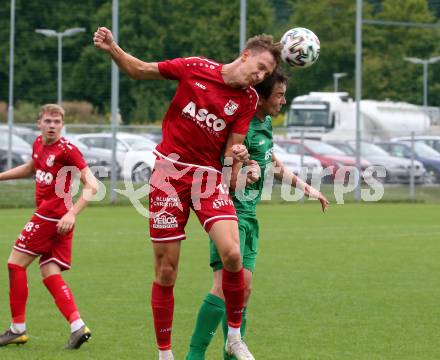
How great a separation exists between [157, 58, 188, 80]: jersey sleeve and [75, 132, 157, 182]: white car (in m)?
20.2

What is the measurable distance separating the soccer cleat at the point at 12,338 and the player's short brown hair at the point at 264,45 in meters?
2.74

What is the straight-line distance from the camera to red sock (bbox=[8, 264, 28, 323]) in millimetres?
7789

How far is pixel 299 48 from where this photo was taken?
7.11m

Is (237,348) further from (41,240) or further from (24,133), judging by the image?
(24,133)

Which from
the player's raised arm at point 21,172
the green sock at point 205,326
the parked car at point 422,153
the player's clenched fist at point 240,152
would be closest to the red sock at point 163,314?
the green sock at point 205,326

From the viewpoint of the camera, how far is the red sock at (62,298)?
7719 millimetres

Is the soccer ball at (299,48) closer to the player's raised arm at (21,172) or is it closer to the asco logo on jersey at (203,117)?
the asco logo on jersey at (203,117)

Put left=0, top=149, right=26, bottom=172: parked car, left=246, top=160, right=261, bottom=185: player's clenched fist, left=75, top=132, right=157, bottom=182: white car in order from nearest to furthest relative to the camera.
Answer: left=246, top=160, right=261, bottom=185: player's clenched fist < left=0, top=149, right=26, bottom=172: parked car < left=75, top=132, right=157, bottom=182: white car

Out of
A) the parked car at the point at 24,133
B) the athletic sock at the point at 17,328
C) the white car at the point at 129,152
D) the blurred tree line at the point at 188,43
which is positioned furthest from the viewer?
the blurred tree line at the point at 188,43

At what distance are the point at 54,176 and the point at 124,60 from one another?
1557 mm

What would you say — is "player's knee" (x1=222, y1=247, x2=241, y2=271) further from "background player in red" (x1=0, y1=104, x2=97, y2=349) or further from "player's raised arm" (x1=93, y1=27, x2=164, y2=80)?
"background player in red" (x1=0, y1=104, x2=97, y2=349)

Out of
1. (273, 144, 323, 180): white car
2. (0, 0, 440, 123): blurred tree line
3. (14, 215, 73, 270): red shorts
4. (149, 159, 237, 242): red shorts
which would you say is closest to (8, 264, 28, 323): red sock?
(14, 215, 73, 270): red shorts

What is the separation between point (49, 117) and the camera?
7773 mm

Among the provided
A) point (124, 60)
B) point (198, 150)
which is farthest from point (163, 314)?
point (124, 60)
